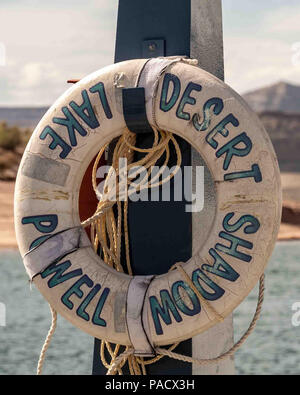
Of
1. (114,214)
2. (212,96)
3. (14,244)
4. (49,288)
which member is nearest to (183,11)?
(212,96)

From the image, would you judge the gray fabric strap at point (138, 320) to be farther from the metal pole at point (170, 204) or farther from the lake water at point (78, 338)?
the lake water at point (78, 338)

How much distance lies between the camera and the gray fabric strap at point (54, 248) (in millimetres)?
3248

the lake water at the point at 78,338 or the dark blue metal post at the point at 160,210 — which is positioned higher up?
the dark blue metal post at the point at 160,210

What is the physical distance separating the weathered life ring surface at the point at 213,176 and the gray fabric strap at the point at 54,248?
13mm

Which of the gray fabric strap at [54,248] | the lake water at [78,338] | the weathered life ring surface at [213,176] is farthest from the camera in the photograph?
the lake water at [78,338]

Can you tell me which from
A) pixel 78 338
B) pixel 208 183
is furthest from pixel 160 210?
pixel 78 338

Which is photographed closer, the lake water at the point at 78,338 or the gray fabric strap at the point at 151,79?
the gray fabric strap at the point at 151,79

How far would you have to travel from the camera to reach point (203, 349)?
10.9 ft

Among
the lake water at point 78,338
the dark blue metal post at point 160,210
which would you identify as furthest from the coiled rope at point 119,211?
the lake water at point 78,338

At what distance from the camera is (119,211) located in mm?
3361

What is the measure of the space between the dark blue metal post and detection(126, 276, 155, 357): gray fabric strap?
15 cm

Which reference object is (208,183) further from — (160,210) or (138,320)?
(138,320)

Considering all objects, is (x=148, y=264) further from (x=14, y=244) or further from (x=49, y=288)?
(x=14, y=244)

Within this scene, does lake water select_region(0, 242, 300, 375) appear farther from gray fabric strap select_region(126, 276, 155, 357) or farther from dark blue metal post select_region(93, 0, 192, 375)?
gray fabric strap select_region(126, 276, 155, 357)
